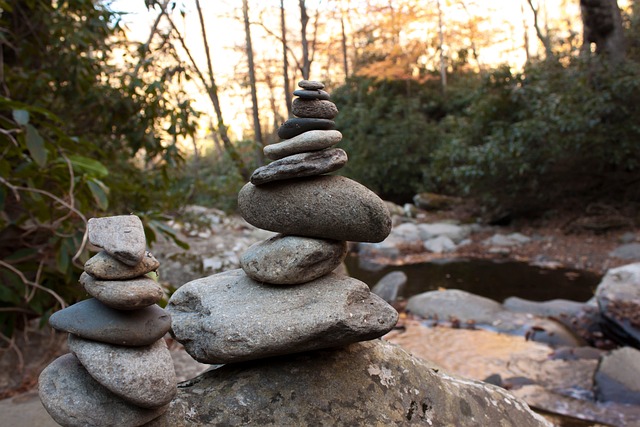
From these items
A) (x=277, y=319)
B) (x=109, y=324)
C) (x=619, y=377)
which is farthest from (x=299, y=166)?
(x=619, y=377)

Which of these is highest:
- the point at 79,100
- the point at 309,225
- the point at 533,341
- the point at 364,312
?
the point at 79,100

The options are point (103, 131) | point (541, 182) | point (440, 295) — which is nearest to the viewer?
point (103, 131)

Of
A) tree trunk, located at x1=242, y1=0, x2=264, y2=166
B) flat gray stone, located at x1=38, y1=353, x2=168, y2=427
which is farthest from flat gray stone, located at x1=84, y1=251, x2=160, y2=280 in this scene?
tree trunk, located at x1=242, y1=0, x2=264, y2=166

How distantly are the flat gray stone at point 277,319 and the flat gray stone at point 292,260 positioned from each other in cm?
5

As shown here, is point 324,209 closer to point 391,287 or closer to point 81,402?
point 81,402

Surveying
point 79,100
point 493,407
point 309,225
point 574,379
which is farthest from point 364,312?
point 79,100

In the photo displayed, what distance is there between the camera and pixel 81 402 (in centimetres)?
188

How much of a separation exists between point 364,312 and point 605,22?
986 cm

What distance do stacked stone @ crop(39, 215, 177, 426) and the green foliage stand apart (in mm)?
1580

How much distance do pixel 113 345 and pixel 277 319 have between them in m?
0.65

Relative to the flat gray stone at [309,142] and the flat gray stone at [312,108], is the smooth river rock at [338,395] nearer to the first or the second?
the flat gray stone at [309,142]

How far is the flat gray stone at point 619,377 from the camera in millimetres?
4555

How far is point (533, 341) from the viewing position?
6.07 metres

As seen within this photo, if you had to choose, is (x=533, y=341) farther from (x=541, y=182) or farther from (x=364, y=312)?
(x=541, y=182)
